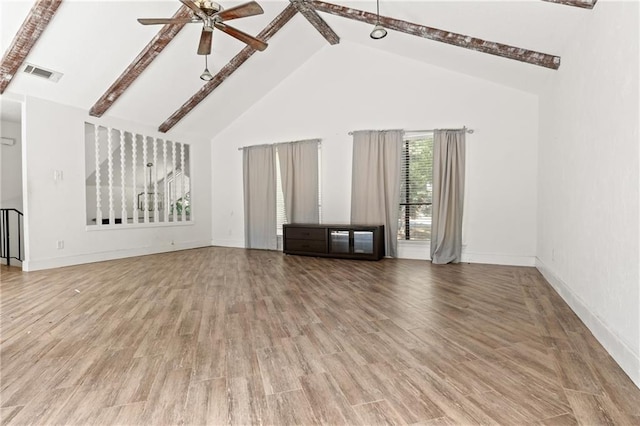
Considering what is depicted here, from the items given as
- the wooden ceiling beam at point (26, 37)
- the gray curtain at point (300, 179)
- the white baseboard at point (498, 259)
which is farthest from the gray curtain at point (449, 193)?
the wooden ceiling beam at point (26, 37)

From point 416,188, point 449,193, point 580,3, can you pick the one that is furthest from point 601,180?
point 416,188

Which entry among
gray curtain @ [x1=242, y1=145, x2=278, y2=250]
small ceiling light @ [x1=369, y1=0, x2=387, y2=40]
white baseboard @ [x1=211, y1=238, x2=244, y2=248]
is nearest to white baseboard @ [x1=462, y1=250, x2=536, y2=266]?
small ceiling light @ [x1=369, y1=0, x2=387, y2=40]

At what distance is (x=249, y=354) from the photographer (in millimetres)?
2086

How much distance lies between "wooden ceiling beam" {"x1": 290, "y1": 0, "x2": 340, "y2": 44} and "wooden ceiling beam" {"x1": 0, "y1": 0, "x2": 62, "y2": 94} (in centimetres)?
297

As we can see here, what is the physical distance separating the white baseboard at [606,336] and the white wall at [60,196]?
22.1 ft

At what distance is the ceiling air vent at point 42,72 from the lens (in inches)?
167

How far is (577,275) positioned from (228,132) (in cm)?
696

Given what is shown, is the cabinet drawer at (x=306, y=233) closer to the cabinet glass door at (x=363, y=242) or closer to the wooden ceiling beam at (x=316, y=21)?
the cabinet glass door at (x=363, y=242)

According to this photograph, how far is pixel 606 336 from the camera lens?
217cm

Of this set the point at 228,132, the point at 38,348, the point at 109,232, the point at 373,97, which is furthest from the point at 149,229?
the point at 373,97

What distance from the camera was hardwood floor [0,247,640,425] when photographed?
151 centimetres

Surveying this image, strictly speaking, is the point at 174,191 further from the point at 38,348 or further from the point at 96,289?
the point at 38,348

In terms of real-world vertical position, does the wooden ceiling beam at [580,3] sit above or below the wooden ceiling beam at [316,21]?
below

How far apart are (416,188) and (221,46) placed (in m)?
4.03
